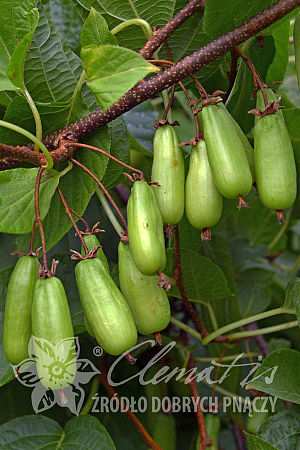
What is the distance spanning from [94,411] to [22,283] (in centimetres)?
56

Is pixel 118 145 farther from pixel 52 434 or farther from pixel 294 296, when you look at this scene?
pixel 52 434

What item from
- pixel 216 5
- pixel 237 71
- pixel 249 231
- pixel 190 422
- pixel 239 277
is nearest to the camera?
pixel 216 5

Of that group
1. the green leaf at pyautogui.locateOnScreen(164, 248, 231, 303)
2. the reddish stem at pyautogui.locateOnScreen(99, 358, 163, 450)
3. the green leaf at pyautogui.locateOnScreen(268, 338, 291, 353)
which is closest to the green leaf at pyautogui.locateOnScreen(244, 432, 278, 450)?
the reddish stem at pyautogui.locateOnScreen(99, 358, 163, 450)

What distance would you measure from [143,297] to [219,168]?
0.21 meters

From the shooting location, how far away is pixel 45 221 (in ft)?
2.92

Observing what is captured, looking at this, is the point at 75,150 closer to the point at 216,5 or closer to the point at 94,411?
the point at 216,5

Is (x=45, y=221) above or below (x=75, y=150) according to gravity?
below

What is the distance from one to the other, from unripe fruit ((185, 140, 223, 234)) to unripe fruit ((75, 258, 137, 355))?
0.54ft

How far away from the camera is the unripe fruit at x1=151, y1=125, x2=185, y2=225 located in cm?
73

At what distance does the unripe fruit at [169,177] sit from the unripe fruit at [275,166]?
0.38ft

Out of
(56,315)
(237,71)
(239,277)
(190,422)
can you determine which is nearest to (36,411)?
(190,422)

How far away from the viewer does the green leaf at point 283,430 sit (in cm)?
94

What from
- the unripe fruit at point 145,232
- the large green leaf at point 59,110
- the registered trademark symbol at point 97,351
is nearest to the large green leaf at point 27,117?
the large green leaf at point 59,110

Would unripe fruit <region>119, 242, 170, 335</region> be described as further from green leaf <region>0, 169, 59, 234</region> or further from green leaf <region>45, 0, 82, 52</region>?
green leaf <region>45, 0, 82, 52</region>
